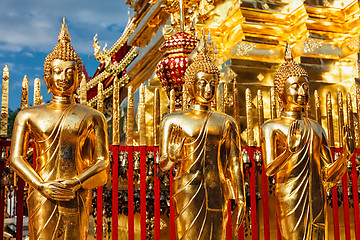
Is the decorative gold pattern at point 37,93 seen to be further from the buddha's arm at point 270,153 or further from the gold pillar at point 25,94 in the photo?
the buddha's arm at point 270,153

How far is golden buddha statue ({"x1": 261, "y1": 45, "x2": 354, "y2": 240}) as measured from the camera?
4402 millimetres

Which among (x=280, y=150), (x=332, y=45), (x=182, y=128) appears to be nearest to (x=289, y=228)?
(x=280, y=150)

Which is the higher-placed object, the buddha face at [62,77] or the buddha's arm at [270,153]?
the buddha face at [62,77]

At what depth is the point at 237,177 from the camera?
13.6ft

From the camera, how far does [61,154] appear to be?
382cm

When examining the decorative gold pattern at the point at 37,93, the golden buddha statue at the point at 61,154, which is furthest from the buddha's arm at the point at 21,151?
the decorative gold pattern at the point at 37,93

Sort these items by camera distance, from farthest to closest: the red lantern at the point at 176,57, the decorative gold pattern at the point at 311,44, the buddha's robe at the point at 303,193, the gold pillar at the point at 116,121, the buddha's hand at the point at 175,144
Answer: the decorative gold pattern at the point at 311,44
the red lantern at the point at 176,57
the gold pillar at the point at 116,121
the buddha's robe at the point at 303,193
the buddha's hand at the point at 175,144

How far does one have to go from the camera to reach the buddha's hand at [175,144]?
3.97 m

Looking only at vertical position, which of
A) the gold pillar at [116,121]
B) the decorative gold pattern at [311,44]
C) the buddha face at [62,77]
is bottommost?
the gold pillar at [116,121]

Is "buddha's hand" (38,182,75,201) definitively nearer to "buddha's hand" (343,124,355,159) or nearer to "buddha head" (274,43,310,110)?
"buddha head" (274,43,310,110)

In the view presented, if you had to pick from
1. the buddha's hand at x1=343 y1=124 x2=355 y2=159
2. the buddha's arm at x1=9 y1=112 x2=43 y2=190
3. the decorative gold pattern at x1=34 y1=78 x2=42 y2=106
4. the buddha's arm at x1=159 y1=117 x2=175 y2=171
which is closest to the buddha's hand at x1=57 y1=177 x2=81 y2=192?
the buddha's arm at x1=9 y1=112 x2=43 y2=190

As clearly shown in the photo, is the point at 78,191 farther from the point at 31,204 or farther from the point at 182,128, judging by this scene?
the point at 182,128

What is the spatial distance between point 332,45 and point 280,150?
3457 mm

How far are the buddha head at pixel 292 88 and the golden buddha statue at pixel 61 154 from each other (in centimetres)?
181
